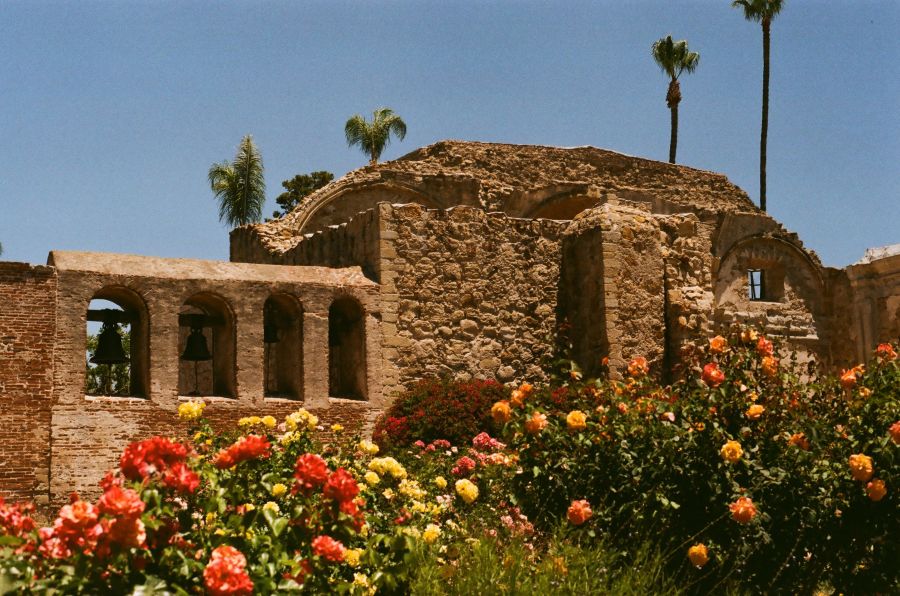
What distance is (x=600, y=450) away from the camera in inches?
328

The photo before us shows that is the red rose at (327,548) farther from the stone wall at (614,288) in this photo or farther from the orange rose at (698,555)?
the stone wall at (614,288)

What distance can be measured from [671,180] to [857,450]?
2469 cm

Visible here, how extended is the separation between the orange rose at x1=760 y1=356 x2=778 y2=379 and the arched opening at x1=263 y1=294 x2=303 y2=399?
761 centimetres

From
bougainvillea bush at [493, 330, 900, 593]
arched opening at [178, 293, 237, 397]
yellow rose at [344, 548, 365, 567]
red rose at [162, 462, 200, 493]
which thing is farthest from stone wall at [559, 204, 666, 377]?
red rose at [162, 462, 200, 493]

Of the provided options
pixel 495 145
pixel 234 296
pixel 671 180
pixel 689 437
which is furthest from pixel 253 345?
pixel 671 180

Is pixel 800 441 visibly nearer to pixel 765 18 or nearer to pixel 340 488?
pixel 340 488

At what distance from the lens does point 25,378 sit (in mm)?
12414

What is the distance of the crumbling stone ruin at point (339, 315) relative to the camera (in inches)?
495

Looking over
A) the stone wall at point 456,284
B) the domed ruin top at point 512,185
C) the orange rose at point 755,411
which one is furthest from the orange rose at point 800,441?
the domed ruin top at point 512,185

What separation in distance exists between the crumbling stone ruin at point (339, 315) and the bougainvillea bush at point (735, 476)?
5.54 feet

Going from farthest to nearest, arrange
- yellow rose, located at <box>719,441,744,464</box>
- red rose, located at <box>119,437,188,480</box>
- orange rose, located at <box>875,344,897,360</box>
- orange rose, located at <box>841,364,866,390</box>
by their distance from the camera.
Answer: orange rose, located at <box>875,344,897,360</box> < orange rose, located at <box>841,364,866,390</box> < yellow rose, located at <box>719,441,744,464</box> < red rose, located at <box>119,437,188,480</box>

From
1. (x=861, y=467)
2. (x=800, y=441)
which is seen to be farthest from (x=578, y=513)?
(x=861, y=467)

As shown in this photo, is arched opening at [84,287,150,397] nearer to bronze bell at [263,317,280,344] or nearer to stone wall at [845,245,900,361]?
bronze bell at [263,317,280,344]

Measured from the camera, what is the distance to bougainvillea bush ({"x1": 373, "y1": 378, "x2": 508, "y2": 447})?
46.9 feet
